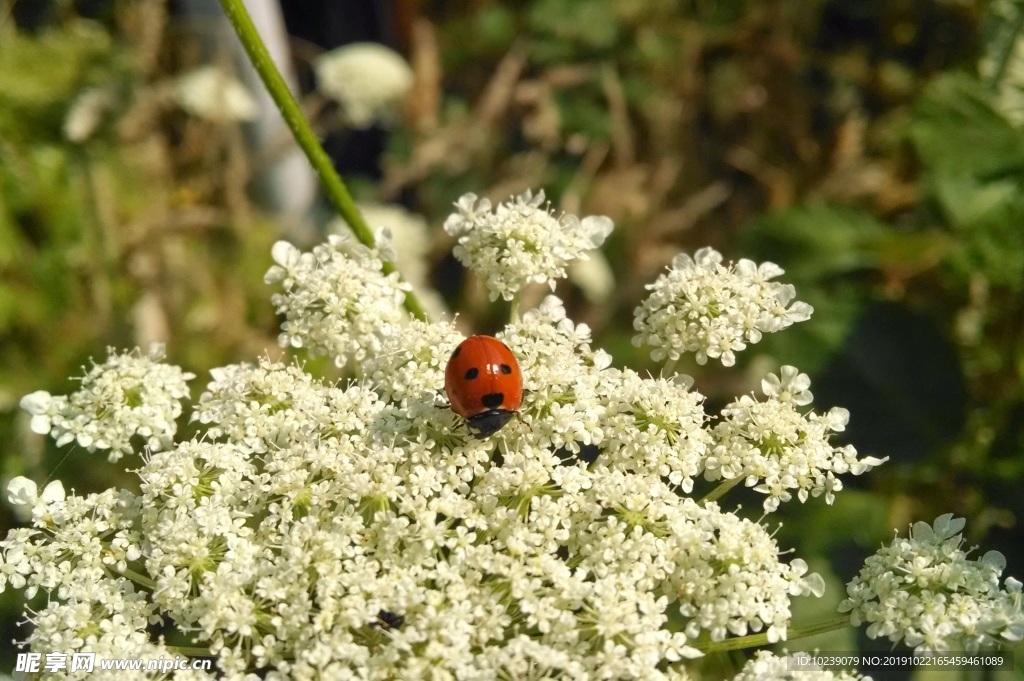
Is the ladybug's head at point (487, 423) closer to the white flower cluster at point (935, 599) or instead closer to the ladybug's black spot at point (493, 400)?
the ladybug's black spot at point (493, 400)

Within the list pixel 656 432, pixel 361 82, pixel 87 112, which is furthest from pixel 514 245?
pixel 361 82

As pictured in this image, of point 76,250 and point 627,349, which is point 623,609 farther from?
point 76,250

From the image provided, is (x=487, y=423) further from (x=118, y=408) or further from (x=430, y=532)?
(x=118, y=408)

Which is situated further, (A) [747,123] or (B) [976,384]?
(A) [747,123]

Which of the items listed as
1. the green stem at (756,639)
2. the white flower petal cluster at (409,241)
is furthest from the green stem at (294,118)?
the white flower petal cluster at (409,241)

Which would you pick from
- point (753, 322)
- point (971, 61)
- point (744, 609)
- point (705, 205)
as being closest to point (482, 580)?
point (744, 609)

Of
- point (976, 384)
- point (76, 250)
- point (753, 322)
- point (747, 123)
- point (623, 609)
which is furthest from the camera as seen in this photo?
point (747, 123)
